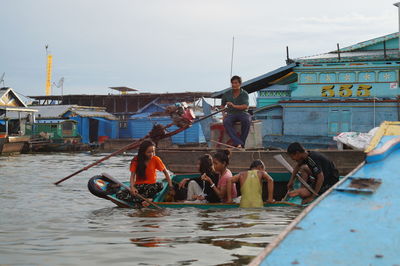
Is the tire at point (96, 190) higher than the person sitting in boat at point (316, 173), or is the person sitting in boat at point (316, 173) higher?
the person sitting in boat at point (316, 173)

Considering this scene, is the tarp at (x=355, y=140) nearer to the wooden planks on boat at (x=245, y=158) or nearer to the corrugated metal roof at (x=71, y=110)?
the wooden planks on boat at (x=245, y=158)

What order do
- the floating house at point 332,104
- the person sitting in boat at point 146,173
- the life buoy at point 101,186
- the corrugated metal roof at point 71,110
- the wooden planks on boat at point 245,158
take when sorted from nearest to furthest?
the person sitting in boat at point 146,173 < the life buoy at point 101,186 < the wooden planks on boat at point 245,158 < the floating house at point 332,104 < the corrugated metal roof at point 71,110

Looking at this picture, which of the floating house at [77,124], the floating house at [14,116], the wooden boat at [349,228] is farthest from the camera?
the floating house at [77,124]

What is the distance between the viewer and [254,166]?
7.58m

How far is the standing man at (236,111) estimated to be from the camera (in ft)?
32.5

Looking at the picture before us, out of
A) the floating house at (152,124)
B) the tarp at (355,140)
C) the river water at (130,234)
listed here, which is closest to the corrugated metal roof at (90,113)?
the floating house at (152,124)

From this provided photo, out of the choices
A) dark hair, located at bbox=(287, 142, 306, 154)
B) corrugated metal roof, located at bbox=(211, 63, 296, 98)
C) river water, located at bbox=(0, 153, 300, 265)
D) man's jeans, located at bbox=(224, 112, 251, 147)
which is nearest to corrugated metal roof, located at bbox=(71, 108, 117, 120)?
corrugated metal roof, located at bbox=(211, 63, 296, 98)

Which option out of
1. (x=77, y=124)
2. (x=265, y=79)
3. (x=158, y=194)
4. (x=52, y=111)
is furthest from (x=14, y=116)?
(x=158, y=194)

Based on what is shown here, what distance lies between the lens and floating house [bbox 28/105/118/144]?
36.8 m

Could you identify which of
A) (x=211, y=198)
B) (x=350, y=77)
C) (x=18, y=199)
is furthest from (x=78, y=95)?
(x=211, y=198)

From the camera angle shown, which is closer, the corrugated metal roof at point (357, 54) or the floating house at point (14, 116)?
the corrugated metal roof at point (357, 54)

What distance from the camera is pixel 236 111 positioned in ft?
33.4

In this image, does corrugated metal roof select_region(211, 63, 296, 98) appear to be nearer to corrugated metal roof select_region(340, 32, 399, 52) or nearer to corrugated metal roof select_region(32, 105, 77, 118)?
Result: corrugated metal roof select_region(340, 32, 399, 52)

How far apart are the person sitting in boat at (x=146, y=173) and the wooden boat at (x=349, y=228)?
15.7 feet
